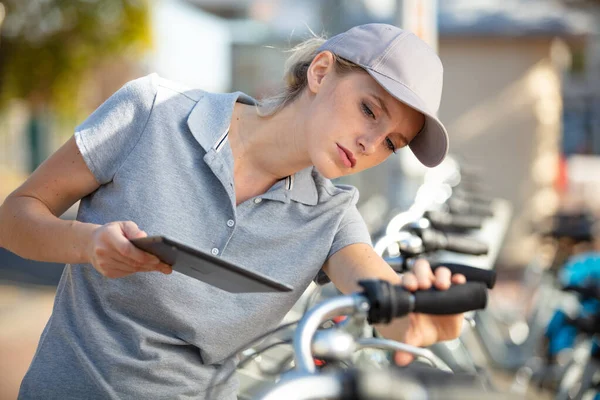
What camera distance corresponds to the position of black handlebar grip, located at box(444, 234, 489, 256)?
2.74 meters

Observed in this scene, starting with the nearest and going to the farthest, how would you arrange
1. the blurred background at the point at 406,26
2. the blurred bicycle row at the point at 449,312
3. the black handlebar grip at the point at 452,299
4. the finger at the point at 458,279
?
1. the blurred bicycle row at the point at 449,312
2. the black handlebar grip at the point at 452,299
3. the finger at the point at 458,279
4. the blurred background at the point at 406,26

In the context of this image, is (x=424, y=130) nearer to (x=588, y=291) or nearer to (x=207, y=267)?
(x=207, y=267)

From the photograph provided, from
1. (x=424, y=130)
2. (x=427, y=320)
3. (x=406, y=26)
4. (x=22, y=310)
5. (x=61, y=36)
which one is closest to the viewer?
(x=427, y=320)

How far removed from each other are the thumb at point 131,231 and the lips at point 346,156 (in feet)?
1.74

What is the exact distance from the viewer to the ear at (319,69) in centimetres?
201

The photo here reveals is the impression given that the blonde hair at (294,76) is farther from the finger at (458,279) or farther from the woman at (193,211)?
the finger at (458,279)

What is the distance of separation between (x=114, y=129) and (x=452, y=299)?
2.97 feet

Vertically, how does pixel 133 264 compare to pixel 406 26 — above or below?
above

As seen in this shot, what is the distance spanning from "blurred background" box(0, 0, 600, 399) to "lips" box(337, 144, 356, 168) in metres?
3.48

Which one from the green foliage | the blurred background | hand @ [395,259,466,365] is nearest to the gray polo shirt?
hand @ [395,259,466,365]

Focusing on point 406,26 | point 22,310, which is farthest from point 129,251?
point 22,310

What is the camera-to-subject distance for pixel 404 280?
156cm

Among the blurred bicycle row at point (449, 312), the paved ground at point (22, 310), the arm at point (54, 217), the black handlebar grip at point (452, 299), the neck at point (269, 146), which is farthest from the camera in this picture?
the paved ground at point (22, 310)

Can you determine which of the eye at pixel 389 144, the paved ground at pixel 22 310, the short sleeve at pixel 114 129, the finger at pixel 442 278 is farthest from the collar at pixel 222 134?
the paved ground at pixel 22 310
